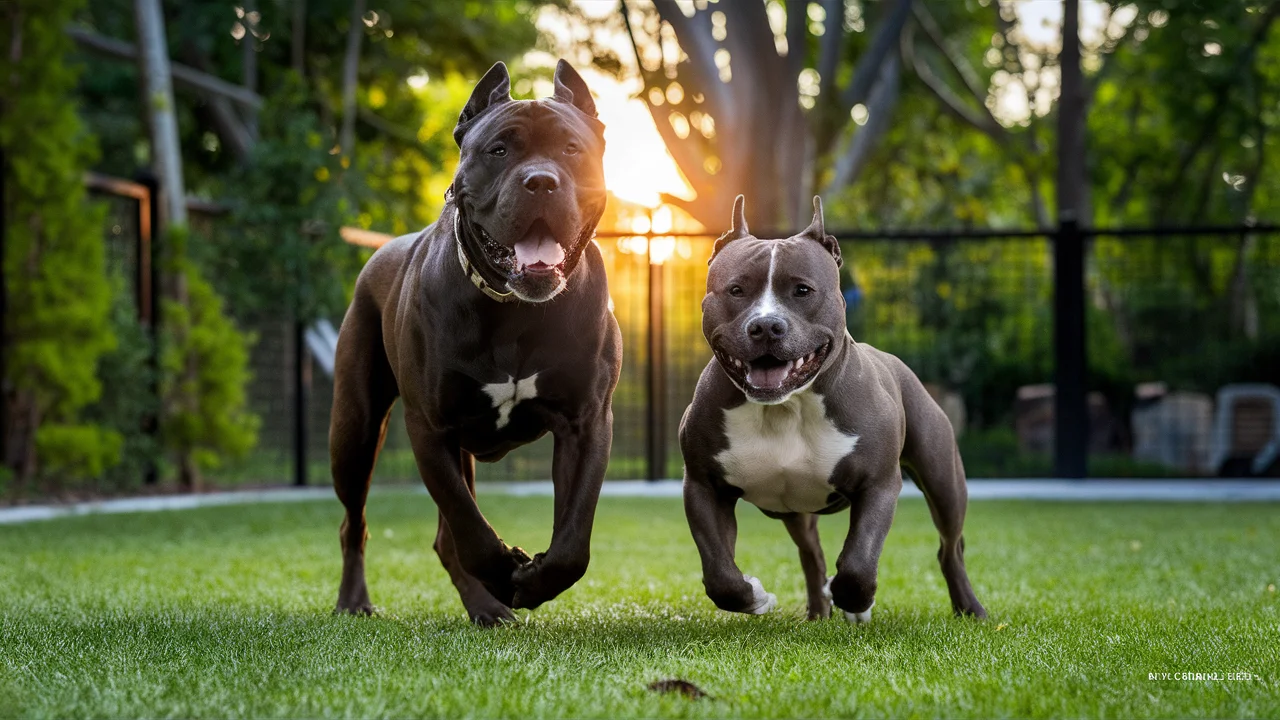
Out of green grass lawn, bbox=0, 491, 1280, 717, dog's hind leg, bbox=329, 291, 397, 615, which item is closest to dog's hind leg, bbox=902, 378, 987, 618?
green grass lawn, bbox=0, 491, 1280, 717

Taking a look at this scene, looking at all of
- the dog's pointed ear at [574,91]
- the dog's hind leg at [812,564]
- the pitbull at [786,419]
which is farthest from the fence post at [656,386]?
the pitbull at [786,419]

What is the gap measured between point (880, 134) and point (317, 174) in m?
9.79

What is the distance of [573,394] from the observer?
179 inches

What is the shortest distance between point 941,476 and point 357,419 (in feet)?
7.30

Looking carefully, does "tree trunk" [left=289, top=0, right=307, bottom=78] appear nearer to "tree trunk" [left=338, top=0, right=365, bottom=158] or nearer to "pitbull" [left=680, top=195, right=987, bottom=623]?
"tree trunk" [left=338, top=0, right=365, bottom=158]

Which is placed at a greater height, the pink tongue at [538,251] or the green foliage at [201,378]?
the pink tongue at [538,251]

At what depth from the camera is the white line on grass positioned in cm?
1168

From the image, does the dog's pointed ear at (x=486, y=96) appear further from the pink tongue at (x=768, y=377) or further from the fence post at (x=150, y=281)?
the fence post at (x=150, y=281)

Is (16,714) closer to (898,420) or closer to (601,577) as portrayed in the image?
(898,420)

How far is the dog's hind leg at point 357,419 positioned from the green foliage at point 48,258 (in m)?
6.36

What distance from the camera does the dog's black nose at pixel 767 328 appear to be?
4.22 metres

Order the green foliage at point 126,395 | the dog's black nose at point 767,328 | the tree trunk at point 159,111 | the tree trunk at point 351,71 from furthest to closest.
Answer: the tree trunk at point 351,71 < the tree trunk at point 159,111 < the green foliage at point 126,395 < the dog's black nose at point 767,328

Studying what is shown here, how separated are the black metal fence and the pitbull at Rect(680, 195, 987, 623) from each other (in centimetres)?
795

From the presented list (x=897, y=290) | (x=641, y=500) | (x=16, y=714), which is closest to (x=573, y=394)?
(x=16, y=714)
